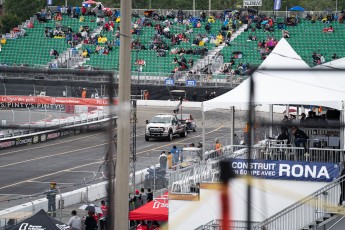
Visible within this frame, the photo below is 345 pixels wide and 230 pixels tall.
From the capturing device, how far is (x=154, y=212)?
48.5 feet

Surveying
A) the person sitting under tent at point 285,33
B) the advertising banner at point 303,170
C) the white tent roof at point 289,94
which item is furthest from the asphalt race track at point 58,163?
the person sitting under tent at point 285,33

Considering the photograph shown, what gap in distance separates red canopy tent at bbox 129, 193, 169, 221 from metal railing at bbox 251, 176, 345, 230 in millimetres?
2576

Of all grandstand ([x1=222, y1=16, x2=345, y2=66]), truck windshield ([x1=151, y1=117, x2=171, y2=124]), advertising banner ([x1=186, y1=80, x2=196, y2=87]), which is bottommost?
truck windshield ([x1=151, y1=117, x2=171, y2=124])

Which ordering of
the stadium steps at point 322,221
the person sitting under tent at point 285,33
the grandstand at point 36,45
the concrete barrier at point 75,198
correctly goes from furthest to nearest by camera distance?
the grandstand at point 36,45 < the person sitting under tent at point 285,33 < the concrete barrier at point 75,198 < the stadium steps at point 322,221

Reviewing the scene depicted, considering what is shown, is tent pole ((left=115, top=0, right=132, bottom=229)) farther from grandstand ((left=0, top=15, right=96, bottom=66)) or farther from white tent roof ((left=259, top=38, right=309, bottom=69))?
grandstand ((left=0, top=15, right=96, bottom=66))

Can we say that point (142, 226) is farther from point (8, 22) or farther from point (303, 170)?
point (8, 22)

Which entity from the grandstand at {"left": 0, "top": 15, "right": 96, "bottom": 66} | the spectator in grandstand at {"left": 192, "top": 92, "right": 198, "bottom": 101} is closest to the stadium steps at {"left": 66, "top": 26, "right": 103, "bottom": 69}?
the grandstand at {"left": 0, "top": 15, "right": 96, "bottom": 66}

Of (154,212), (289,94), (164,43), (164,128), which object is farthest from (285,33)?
(289,94)

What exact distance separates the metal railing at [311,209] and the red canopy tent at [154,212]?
8.45 ft

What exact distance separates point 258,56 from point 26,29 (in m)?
14.3

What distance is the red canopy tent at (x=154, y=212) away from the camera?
48.1 feet

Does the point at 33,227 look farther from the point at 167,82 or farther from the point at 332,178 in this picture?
the point at 167,82

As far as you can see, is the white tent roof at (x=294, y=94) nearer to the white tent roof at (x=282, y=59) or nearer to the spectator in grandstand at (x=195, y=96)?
the white tent roof at (x=282, y=59)

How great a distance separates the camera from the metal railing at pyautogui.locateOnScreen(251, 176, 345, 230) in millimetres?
12453
